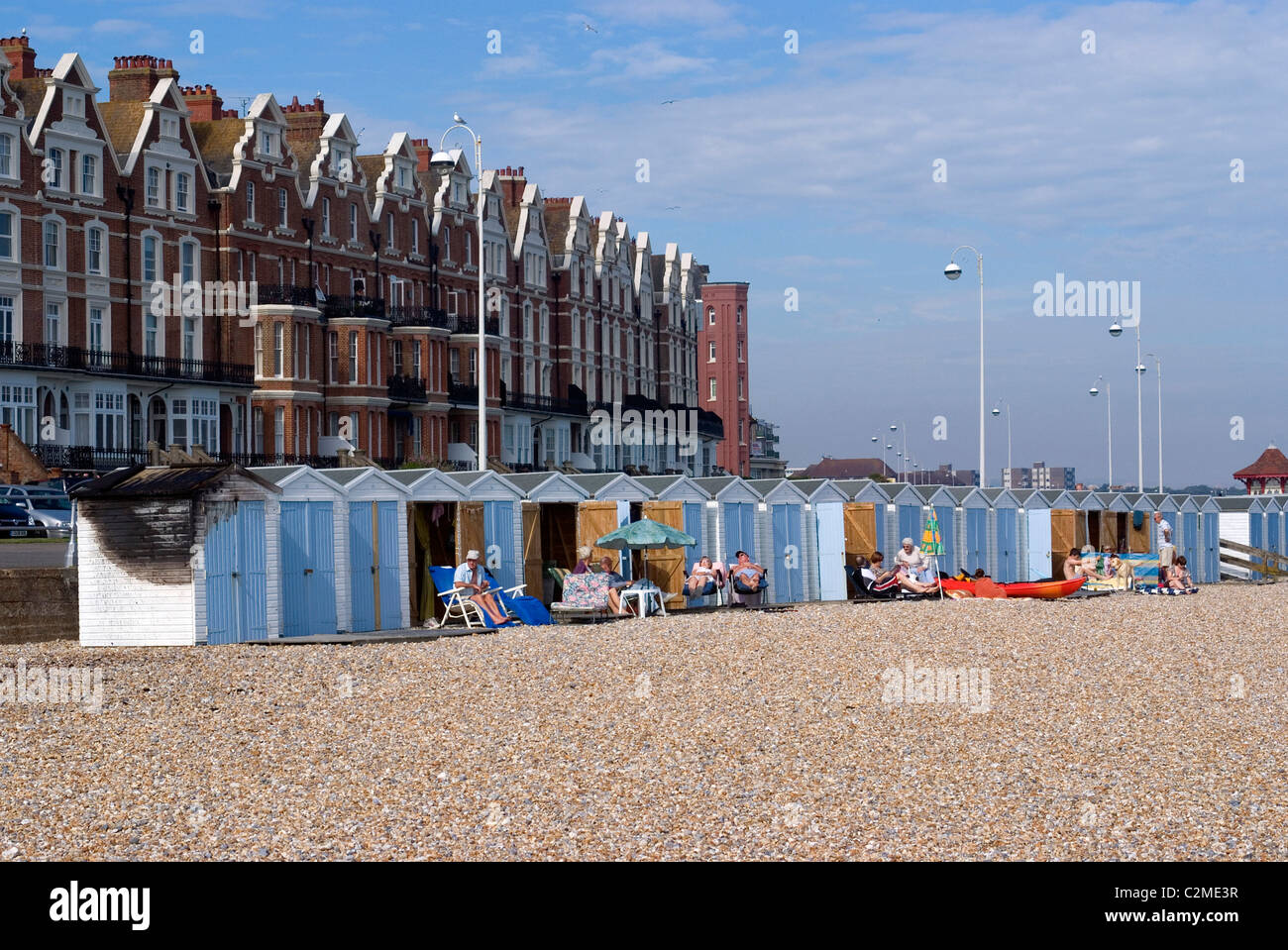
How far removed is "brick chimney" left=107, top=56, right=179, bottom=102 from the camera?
168ft

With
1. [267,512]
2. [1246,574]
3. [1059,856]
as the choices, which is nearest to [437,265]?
[1246,574]

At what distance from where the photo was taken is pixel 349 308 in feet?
183

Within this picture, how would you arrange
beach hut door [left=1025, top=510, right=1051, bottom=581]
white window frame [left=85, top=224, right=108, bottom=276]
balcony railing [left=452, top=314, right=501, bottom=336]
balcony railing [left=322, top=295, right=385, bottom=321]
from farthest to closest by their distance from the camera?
balcony railing [left=452, top=314, right=501, bottom=336], balcony railing [left=322, top=295, right=385, bottom=321], white window frame [left=85, top=224, right=108, bottom=276], beach hut door [left=1025, top=510, right=1051, bottom=581]

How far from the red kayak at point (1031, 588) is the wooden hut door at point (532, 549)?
8.32 meters

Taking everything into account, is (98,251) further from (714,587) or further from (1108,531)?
(1108,531)

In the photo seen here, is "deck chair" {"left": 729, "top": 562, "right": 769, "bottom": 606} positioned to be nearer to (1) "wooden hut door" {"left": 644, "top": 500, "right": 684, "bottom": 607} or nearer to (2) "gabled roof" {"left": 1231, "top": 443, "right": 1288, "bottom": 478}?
(1) "wooden hut door" {"left": 644, "top": 500, "right": 684, "bottom": 607}

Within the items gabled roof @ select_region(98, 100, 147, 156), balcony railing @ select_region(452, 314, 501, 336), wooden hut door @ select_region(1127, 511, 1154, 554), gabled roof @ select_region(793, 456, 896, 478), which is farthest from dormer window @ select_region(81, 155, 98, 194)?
gabled roof @ select_region(793, 456, 896, 478)

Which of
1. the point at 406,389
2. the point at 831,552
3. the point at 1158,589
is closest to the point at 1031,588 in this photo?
the point at 831,552

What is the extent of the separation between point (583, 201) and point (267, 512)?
2261 inches

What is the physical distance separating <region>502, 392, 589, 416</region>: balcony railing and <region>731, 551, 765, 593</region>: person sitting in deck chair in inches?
1532

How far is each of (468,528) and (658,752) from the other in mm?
12719

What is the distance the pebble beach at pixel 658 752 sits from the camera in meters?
11.0

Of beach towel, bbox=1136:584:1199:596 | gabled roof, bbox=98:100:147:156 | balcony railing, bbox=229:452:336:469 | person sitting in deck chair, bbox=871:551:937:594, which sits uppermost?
gabled roof, bbox=98:100:147:156

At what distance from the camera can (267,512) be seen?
73.4 ft
